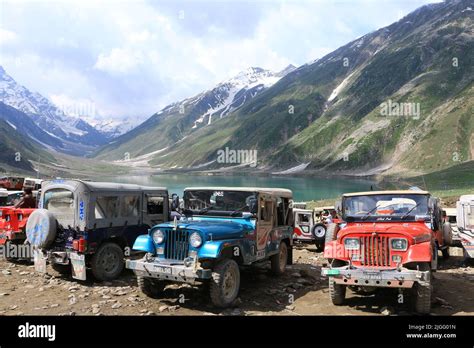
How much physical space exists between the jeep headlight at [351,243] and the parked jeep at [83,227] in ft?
22.0

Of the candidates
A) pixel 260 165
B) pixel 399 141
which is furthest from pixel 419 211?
pixel 260 165

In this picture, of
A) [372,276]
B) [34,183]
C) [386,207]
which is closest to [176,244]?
[372,276]

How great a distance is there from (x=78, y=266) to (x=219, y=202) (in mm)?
4291

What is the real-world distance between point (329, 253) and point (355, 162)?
137 metres

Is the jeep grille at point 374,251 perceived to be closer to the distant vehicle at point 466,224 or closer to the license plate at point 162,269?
the license plate at point 162,269

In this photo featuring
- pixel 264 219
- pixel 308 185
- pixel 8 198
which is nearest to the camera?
pixel 264 219

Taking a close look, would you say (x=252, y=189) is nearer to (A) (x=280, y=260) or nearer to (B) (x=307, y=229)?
(A) (x=280, y=260)

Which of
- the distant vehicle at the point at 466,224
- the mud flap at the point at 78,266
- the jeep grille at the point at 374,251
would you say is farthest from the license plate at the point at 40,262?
the distant vehicle at the point at 466,224

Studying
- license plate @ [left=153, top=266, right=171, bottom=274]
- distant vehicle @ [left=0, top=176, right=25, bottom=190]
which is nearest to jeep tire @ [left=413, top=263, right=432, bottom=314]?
license plate @ [left=153, top=266, right=171, bottom=274]

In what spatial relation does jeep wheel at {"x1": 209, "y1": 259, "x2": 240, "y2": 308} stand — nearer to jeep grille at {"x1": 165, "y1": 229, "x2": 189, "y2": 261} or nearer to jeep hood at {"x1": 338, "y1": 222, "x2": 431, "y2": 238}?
jeep grille at {"x1": 165, "y1": 229, "x2": 189, "y2": 261}

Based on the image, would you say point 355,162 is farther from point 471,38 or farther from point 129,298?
point 129,298

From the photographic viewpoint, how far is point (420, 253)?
30.6 feet

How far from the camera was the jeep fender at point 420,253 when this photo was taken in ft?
30.2

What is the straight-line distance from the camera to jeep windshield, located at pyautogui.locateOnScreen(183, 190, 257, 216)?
11539 mm
